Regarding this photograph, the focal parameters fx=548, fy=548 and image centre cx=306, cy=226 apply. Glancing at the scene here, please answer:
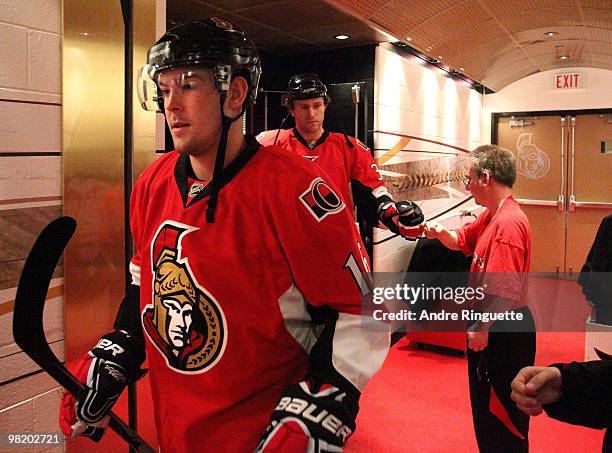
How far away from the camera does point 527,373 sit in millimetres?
1129

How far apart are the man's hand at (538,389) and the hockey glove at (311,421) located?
0.36m

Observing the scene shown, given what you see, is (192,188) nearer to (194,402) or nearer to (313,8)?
(194,402)

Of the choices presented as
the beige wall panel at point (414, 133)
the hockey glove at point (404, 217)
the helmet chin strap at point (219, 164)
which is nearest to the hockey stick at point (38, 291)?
the helmet chin strap at point (219, 164)

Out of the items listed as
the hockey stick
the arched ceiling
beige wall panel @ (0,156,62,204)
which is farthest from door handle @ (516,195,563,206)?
the hockey stick

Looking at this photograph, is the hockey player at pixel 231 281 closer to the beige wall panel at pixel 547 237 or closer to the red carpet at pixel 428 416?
the red carpet at pixel 428 416

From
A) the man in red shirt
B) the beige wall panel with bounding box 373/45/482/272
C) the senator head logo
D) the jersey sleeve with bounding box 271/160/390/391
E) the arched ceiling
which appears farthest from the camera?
the senator head logo

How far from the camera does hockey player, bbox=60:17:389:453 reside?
1060mm

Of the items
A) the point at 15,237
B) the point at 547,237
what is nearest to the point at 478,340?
the point at 15,237

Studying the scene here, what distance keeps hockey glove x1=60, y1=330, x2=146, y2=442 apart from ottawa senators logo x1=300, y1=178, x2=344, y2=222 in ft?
1.85

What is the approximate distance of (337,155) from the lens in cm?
284

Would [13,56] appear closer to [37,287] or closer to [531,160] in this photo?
[37,287]

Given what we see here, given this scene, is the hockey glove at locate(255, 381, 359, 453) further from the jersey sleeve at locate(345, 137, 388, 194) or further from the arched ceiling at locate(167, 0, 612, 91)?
the arched ceiling at locate(167, 0, 612, 91)

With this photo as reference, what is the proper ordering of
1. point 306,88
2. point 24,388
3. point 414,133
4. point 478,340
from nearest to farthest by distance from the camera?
point 24,388 < point 478,340 < point 306,88 < point 414,133

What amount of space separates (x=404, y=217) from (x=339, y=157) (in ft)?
1.50
